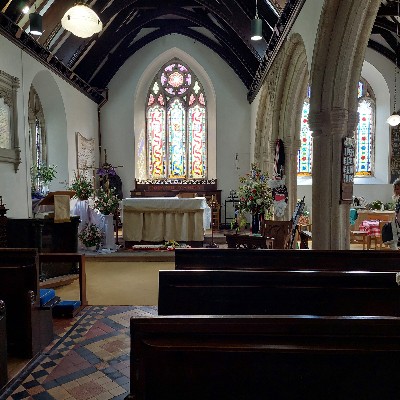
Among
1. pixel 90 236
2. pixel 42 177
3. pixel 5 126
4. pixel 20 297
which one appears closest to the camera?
pixel 20 297

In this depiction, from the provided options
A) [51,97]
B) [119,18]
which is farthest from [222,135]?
[51,97]

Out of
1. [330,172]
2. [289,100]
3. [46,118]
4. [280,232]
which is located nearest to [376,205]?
[289,100]

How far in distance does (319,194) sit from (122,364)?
2.90 m

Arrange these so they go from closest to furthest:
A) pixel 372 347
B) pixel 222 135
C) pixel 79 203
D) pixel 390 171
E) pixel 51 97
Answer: pixel 372 347 → pixel 79 203 → pixel 51 97 → pixel 390 171 → pixel 222 135

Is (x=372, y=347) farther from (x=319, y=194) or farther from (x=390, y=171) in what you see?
(x=390, y=171)

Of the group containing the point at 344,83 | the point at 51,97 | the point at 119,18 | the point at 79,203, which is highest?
the point at 119,18

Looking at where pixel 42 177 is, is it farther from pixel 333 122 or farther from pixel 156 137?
pixel 333 122

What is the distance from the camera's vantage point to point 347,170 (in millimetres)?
4477

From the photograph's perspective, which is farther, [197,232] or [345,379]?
[197,232]

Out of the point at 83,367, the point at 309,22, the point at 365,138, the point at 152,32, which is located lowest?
the point at 83,367

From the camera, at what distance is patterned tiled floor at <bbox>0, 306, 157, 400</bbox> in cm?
248

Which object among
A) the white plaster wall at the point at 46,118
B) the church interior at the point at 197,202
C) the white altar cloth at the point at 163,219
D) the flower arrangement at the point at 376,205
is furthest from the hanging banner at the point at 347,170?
the flower arrangement at the point at 376,205

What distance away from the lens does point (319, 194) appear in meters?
4.57

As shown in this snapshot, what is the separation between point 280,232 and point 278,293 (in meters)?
3.15
